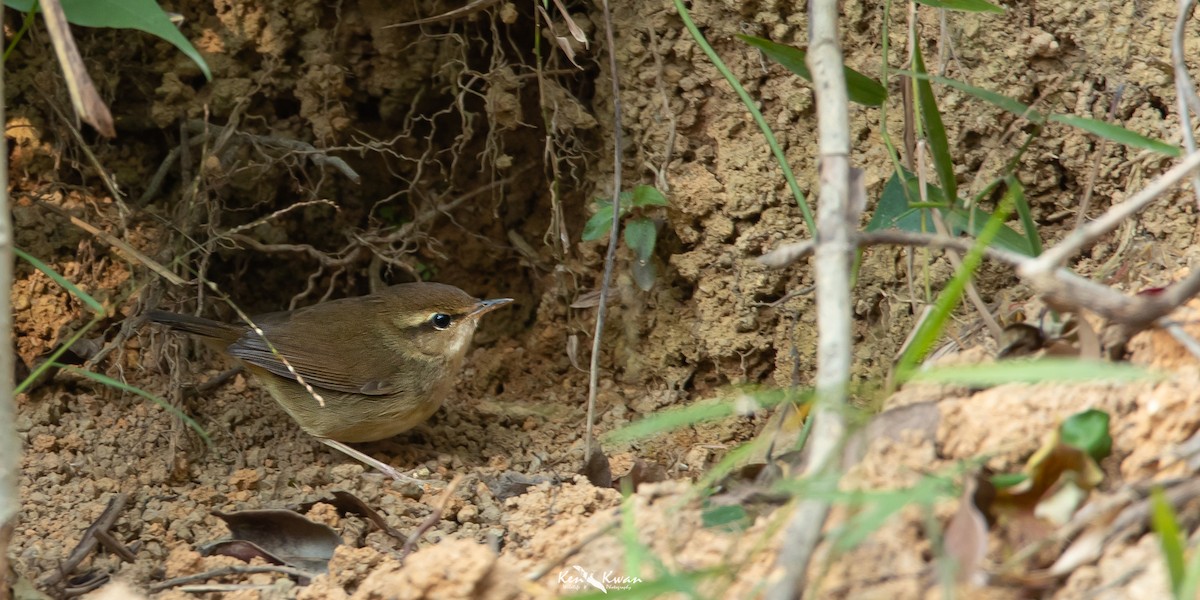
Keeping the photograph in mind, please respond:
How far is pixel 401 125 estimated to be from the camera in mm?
5871

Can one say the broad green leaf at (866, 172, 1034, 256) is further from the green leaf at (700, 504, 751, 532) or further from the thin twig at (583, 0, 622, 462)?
the thin twig at (583, 0, 622, 462)

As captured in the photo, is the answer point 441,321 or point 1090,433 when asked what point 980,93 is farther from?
point 441,321

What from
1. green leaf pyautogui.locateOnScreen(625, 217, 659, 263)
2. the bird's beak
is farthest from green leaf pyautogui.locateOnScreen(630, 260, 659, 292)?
the bird's beak

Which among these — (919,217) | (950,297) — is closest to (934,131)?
(919,217)

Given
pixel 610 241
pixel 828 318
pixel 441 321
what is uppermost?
pixel 828 318

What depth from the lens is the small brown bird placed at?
5.31 m

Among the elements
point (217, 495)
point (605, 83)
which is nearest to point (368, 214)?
point (605, 83)

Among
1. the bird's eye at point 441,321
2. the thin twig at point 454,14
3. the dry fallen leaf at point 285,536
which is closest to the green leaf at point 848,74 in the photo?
the thin twig at point 454,14

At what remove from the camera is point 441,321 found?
558cm

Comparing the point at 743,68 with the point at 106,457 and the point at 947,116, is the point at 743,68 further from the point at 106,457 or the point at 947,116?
the point at 106,457

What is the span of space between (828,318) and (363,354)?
3.65m

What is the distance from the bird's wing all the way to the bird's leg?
27cm

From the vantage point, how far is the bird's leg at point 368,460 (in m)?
4.99

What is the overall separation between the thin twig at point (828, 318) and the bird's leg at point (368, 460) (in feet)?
9.03
